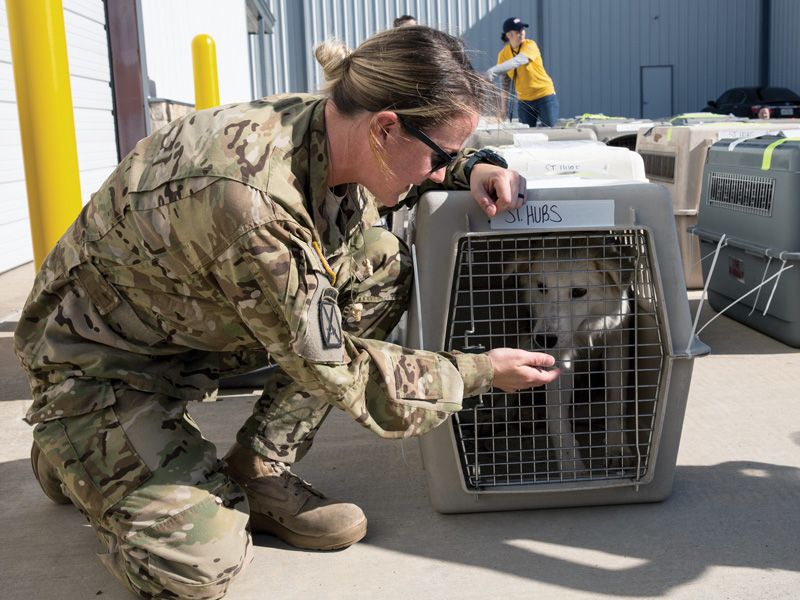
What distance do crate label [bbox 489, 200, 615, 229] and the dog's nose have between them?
14.4 inches

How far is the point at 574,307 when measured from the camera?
2.34 metres

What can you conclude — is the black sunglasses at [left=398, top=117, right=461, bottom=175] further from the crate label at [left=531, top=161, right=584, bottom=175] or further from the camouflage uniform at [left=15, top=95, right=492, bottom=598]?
the crate label at [left=531, top=161, right=584, bottom=175]

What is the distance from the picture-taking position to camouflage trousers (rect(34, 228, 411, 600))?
176 centimetres

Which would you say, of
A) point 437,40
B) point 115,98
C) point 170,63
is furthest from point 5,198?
point 437,40

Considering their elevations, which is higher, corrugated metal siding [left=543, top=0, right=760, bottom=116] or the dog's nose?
corrugated metal siding [left=543, top=0, right=760, bottom=116]

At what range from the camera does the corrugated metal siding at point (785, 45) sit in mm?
17484

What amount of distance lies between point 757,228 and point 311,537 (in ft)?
7.91

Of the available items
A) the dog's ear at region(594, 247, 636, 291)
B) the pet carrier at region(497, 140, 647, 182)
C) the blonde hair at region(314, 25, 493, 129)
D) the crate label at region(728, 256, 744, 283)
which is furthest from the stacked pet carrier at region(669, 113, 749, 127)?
the blonde hair at region(314, 25, 493, 129)

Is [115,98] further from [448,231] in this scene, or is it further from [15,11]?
[448,231]

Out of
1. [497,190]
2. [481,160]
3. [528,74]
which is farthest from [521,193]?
[528,74]

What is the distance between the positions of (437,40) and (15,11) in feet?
6.26

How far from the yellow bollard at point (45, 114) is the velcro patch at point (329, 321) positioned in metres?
1.80

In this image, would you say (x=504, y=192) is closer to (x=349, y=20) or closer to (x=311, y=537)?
(x=311, y=537)

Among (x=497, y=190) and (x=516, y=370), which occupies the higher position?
(x=497, y=190)
